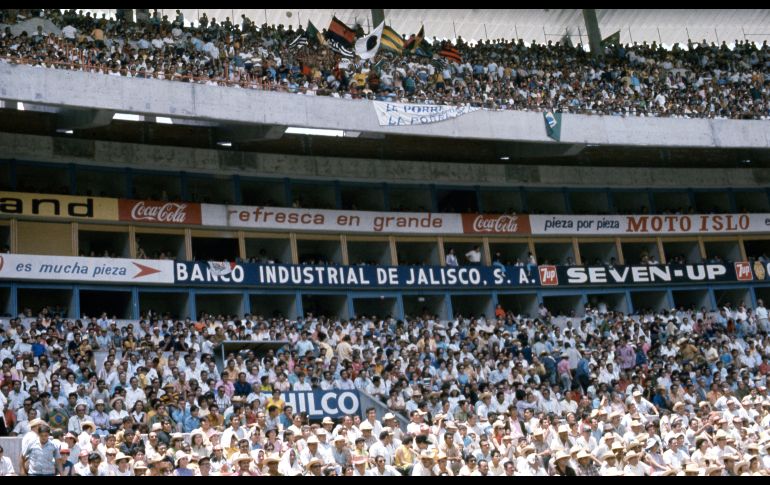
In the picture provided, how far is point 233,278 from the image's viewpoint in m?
25.5

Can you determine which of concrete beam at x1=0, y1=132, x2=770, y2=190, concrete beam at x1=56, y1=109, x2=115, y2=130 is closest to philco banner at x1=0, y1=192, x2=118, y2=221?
concrete beam at x1=0, y1=132, x2=770, y2=190

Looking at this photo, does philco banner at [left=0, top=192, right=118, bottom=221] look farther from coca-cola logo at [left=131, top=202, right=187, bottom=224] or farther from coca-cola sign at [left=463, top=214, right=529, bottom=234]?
coca-cola sign at [left=463, top=214, right=529, bottom=234]

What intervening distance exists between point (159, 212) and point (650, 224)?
50.5ft

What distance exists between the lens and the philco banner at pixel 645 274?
2958 cm

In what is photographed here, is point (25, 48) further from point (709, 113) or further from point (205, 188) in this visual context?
point (709, 113)

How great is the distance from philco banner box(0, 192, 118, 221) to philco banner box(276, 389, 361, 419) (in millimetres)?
9407

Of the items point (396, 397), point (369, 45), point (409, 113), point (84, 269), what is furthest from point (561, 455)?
point (369, 45)

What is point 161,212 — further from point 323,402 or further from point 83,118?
point 323,402

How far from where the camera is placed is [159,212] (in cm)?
2573

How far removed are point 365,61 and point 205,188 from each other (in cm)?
578

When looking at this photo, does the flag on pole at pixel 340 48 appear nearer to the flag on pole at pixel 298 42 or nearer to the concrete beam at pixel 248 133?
the flag on pole at pixel 298 42

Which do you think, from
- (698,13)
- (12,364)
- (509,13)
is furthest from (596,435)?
(698,13)

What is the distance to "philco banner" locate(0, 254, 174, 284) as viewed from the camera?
2291 centimetres
